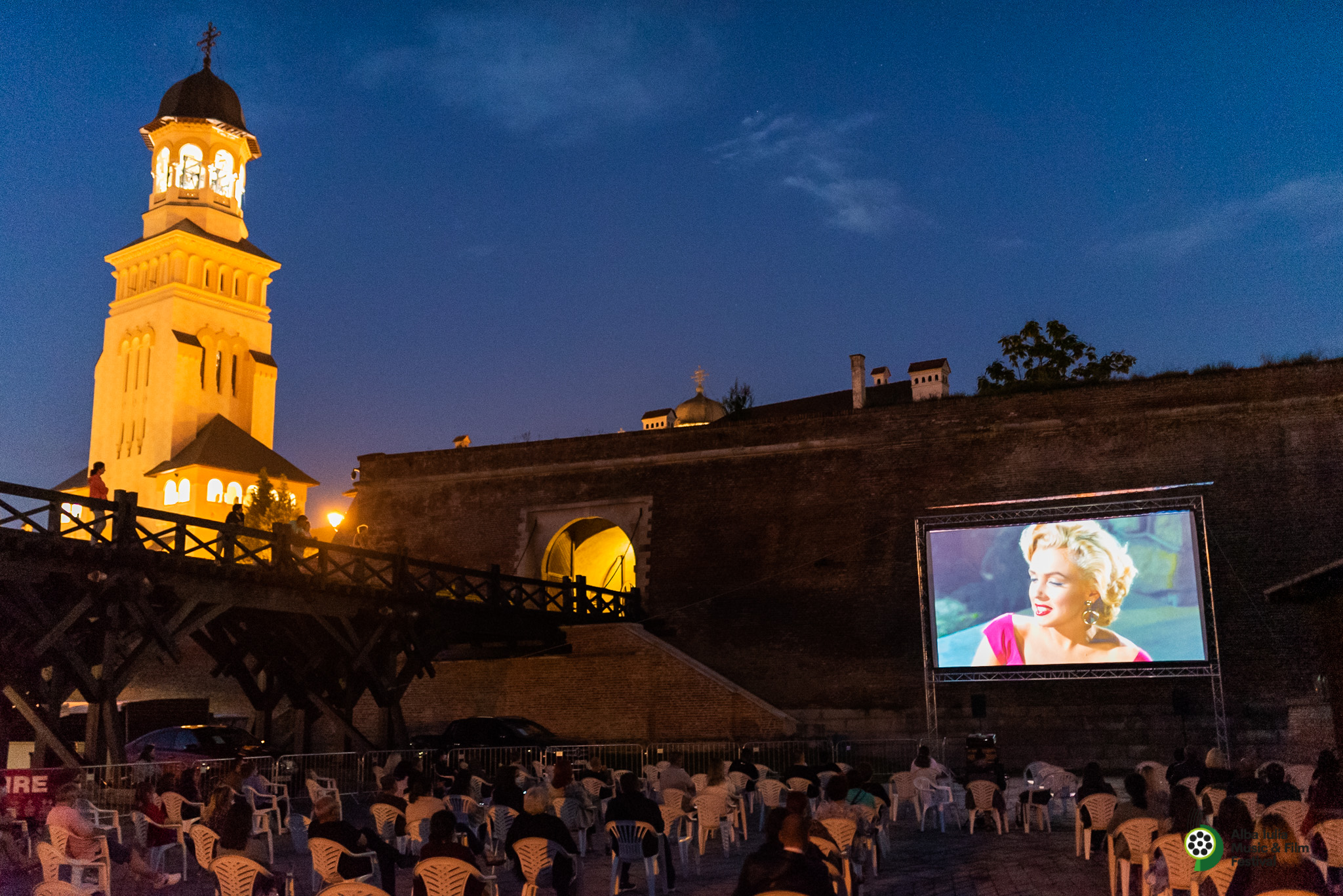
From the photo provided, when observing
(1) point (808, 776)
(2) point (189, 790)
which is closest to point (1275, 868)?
(1) point (808, 776)

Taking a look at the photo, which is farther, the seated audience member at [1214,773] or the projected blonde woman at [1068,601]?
the projected blonde woman at [1068,601]

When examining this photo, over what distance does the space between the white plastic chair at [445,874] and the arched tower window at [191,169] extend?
64140mm

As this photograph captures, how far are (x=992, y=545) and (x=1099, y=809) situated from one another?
12017 mm

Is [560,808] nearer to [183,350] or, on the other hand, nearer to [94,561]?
[94,561]

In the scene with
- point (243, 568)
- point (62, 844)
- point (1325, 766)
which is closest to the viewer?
point (62, 844)

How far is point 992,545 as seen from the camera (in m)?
22.8

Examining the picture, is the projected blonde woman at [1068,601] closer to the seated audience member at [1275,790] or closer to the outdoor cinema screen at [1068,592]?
the outdoor cinema screen at [1068,592]

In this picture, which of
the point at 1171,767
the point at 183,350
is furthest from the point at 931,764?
the point at 183,350

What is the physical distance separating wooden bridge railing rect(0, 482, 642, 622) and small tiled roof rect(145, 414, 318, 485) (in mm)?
Result: 31053

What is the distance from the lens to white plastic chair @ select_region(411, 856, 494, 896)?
24.6ft

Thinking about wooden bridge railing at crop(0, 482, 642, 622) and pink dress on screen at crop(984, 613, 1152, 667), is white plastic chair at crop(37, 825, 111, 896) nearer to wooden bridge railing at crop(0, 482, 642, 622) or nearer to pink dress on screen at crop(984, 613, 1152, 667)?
wooden bridge railing at crop(0, 482, 642, 622)

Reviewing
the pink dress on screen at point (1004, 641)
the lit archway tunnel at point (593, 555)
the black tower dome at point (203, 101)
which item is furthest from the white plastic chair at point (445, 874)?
the black tower dome at point (203, 101)

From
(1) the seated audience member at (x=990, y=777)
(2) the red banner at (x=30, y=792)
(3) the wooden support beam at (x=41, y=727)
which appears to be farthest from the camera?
(3) the wooden support beam at (x=41, y=727)

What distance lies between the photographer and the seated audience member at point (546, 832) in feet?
29.0
